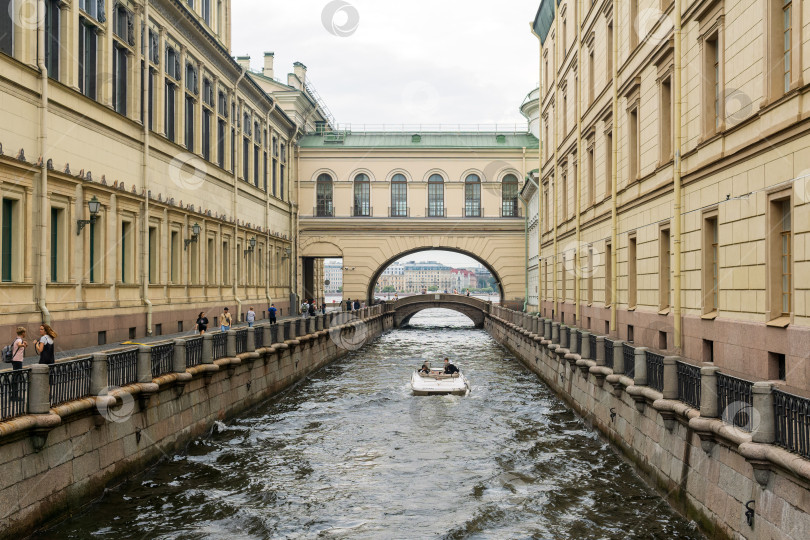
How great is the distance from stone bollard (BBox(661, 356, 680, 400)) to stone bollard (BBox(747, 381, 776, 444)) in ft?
10.9

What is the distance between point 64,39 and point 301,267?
3458 centimetres

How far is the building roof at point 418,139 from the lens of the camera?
56.3 m

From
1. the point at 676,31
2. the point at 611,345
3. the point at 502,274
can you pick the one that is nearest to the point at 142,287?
the point at 611,345

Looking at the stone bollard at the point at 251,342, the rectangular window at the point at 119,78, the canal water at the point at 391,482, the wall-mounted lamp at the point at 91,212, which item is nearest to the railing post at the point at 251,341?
the stone bollard at the point at 251,342

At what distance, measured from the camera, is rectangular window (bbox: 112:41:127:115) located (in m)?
23.8

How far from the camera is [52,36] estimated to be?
19.7 metres

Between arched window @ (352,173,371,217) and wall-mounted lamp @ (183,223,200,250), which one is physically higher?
arched window @ (352,173,371,217)

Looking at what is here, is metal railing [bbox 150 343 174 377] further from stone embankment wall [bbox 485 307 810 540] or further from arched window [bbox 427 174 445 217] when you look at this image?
arched window [bbox 427 174 445 217]

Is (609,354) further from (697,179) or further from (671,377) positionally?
(671,377)

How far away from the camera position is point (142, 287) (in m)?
25.8

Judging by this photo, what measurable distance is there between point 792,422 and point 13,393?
985 centimetres

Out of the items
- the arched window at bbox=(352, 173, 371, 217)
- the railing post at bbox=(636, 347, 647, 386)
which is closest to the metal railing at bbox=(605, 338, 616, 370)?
the railing post at bbox=(636, 347, 647, 386)

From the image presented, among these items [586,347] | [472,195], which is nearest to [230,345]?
[586,347]

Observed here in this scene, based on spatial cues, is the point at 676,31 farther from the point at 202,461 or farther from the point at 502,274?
the point at 502,274
